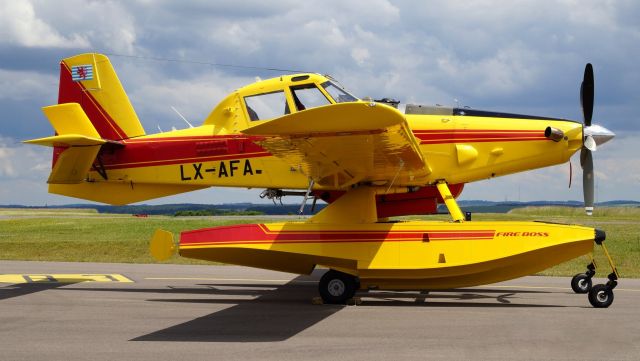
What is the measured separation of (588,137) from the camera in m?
10.8

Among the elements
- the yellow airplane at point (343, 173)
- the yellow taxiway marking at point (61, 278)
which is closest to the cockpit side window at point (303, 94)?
the yellow airplane at point (343, 173)

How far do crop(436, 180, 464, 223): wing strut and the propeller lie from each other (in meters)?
2.20

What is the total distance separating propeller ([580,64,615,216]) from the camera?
35.4 feet

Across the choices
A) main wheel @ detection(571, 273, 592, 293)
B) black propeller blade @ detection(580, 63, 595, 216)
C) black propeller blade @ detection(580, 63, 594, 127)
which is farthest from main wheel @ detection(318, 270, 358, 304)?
black propeller blade @ detection(580, 63, 594, 127)

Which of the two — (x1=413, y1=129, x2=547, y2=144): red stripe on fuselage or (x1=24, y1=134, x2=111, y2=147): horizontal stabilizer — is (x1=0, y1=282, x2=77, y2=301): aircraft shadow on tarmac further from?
(x1=413, y1=129, x2=547, y2=144): red stripe on fuselage

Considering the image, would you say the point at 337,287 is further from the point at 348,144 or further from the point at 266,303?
the point at 348,144

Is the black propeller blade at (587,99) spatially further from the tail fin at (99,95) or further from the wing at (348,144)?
the tail fin at (99,95)

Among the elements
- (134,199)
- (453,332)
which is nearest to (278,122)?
(453,332)

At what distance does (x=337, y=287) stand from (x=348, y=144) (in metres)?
2.52

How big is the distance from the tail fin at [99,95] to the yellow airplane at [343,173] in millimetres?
22

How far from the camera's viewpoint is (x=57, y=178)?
12.1 metres

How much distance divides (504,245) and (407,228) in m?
1.44

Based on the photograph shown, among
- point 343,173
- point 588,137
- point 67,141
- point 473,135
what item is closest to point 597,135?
point 588,137

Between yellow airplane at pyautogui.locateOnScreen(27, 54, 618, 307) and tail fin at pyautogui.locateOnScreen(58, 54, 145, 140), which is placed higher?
tail fin at pyautogui.locateOnScreen(58, 54, 145, 140)
